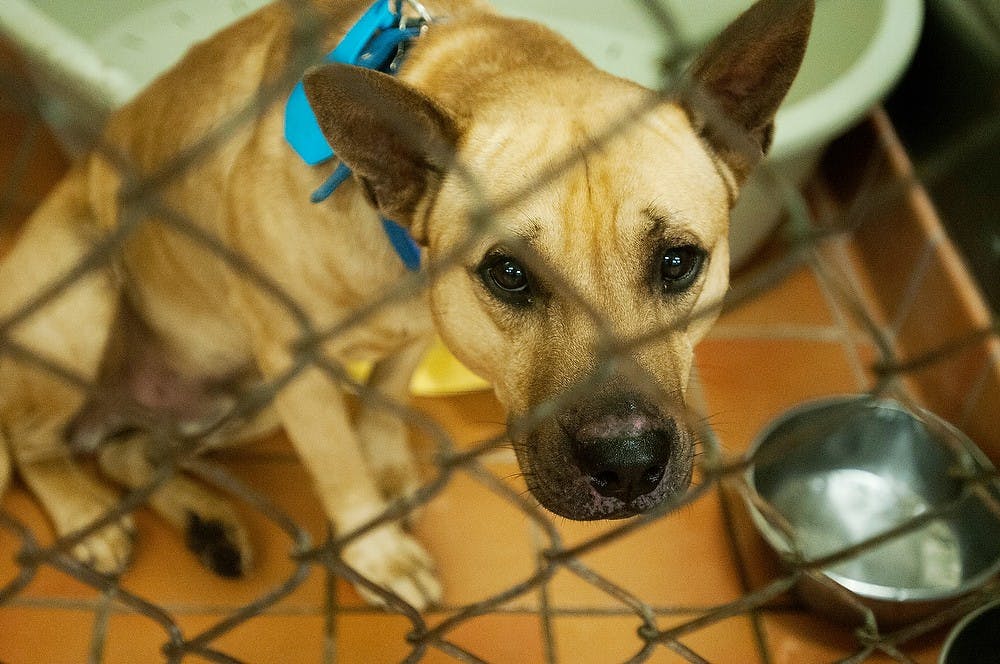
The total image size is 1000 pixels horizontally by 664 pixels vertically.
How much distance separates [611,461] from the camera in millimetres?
1162

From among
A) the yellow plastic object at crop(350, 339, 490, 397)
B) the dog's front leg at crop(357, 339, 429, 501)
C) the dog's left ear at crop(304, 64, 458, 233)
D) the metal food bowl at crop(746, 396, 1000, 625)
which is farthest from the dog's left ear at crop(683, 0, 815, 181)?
the yellow plastic object at crop(350, 339, 490, 397)

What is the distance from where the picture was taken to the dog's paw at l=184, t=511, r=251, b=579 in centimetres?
193

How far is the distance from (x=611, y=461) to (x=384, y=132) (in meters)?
0.53

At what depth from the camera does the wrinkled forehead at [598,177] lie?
122 centimetres

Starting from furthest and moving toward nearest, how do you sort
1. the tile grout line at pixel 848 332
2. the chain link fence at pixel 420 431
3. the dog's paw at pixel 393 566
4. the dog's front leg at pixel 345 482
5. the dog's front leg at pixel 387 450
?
the tile grout line at pixel 848 332, the dog's front leg at pixel 387 450, the dog's paw at pixel 393 566, the dog's front leg at pixel 345 482, the chain link fence at pixel 420 431

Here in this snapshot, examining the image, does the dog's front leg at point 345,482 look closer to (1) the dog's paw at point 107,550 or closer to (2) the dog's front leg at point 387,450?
(2) the dog's front leg at point 387,450

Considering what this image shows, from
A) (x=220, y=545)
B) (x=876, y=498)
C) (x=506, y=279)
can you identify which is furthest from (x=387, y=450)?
(x=876, y=498)

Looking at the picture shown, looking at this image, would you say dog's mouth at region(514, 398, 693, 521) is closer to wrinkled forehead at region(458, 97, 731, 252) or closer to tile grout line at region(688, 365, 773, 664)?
wrinkled forehead at region(458, 97, 731, 252)

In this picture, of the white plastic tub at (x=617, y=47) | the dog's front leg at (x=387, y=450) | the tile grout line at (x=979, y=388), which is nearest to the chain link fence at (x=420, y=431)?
the tile grout line at (x=979, y=388)

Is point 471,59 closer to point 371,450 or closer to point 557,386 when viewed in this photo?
point 557,386

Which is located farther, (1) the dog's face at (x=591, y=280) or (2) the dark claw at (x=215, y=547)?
(2) the dark claw at (x=215, y=547)

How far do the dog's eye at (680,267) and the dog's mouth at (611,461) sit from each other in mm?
226

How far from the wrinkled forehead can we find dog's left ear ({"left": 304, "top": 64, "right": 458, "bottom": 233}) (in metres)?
0.09

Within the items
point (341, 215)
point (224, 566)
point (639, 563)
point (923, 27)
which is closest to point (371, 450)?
point (224, 566)
